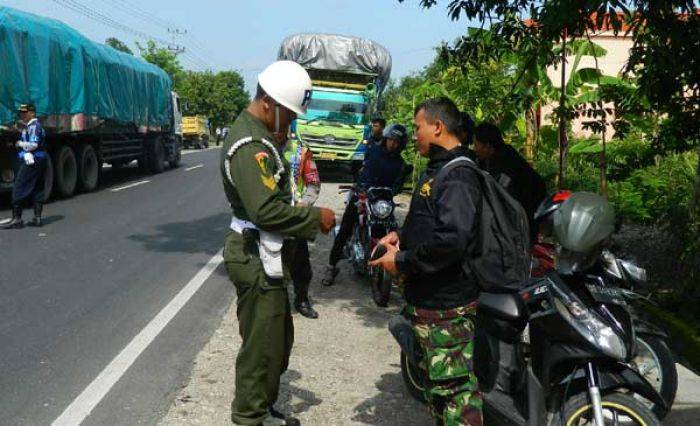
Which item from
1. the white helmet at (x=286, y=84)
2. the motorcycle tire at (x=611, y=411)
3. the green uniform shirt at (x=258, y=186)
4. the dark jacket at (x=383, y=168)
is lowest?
the motorcycle tire at (x=611, y=411)

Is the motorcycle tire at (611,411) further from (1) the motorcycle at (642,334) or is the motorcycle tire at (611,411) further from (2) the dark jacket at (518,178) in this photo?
(2) the dark jacket at (518,178)

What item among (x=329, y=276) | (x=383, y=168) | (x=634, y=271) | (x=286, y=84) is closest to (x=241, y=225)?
(x=286, y=84)

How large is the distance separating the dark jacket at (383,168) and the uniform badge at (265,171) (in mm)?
3768

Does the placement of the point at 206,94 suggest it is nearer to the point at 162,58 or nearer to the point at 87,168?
the point at 162,58

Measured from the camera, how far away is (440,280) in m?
3.03

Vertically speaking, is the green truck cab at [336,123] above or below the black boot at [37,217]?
above

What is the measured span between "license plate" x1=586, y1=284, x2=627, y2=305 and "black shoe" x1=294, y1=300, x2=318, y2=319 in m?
3.35

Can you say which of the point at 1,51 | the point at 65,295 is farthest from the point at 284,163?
the point at 1,51

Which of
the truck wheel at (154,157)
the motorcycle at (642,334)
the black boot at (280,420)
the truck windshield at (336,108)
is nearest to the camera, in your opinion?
the motorcycle at (642,334)

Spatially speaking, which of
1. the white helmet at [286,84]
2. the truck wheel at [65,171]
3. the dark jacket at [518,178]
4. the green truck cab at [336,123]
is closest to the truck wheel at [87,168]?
the truck wheel at [65,171]

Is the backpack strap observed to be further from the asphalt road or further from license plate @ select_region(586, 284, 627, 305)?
the asphalt road

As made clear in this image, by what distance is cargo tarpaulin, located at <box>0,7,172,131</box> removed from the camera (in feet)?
40.0

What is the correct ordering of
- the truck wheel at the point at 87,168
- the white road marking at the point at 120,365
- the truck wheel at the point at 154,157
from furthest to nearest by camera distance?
the truck wheel at the point at 154,157 < the truck wheel at the point at 87,168 < the white road marking at the point at 120,365

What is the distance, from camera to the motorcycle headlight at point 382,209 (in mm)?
6754
